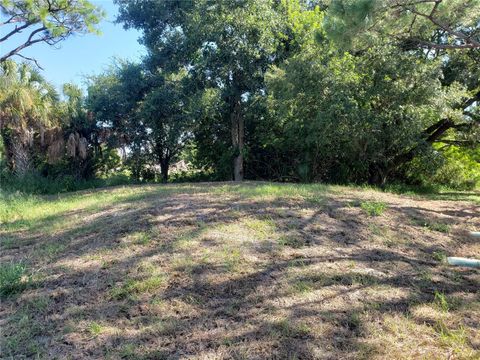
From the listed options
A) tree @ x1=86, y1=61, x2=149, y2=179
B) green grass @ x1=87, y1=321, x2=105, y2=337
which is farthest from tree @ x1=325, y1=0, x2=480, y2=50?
tree @ x1=86, y1=61, x2=149, y2=179

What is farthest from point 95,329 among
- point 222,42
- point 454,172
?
point 454,172

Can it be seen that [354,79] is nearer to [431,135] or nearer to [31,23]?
[431,135]

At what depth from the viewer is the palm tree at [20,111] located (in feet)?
35.1

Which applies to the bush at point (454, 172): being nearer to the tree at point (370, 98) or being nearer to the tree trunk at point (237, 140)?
the tree at point (370, 98)

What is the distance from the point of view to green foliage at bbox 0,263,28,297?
9.22 feet

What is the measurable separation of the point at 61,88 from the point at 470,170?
13.8 meters

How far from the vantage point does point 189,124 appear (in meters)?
11.0

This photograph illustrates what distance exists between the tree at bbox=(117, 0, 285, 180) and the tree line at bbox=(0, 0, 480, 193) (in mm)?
36

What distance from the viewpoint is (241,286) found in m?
2.77

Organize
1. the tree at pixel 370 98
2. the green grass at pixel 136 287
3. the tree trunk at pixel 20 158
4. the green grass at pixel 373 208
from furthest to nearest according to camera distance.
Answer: the tree trunk at pixel 20 158, the tree at pixel 370 98, the green grass at pixel 373 208, the green grass at pixel 136 287

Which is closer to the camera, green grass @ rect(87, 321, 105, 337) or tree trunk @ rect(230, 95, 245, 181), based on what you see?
green grass @ rect(87, 321, 105, 337)

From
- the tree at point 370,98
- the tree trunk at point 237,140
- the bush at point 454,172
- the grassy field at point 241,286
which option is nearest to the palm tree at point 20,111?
the tree trunk at point 237,140

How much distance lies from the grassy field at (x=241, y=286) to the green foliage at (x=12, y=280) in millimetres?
11

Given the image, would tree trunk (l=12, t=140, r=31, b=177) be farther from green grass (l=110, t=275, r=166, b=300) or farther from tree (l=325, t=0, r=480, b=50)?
green grass (l=110, t=275, r=166, b=300)
